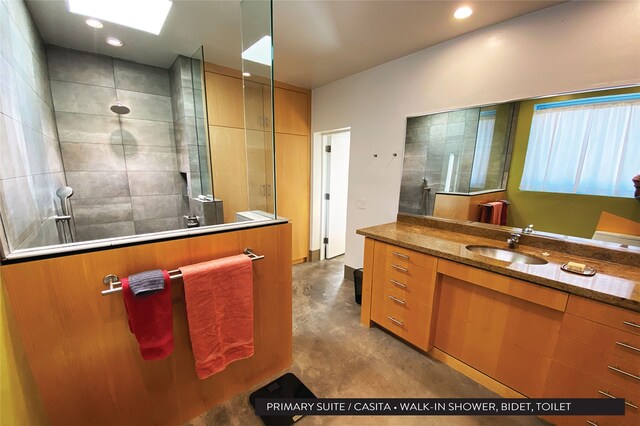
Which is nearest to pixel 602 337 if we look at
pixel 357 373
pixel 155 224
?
pixel 357 373

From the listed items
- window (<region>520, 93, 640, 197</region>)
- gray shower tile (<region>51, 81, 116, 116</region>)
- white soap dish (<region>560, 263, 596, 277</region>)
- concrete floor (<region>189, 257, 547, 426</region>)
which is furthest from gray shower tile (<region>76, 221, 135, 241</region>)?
window (<region>520, 93, 640, 197</region>)

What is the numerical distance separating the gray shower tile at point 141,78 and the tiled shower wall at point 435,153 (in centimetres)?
269

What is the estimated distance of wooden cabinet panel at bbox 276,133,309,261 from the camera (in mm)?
3244

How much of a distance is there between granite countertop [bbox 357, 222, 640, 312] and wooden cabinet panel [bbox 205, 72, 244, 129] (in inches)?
78.2

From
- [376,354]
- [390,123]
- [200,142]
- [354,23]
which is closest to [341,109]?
[390,123]

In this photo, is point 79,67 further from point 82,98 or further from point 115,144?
point 115,144

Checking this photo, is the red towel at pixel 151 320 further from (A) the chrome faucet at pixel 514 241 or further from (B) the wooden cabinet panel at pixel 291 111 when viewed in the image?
(B) the wooden cabinet panel at pixel 291 111

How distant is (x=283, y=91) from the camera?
3.13 m

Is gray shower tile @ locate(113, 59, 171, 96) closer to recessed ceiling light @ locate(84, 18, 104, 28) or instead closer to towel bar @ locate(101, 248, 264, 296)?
recessed ceiling light @ locate(84, 18, 104, 28)

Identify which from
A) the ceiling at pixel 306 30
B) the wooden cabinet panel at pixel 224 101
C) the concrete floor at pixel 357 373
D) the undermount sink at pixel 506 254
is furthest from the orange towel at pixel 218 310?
the wooden cabinet panel at pixel 224 101

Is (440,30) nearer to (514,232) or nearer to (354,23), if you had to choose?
(354,23)

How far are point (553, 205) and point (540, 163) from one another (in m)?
0.31

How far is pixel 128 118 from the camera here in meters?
2.48

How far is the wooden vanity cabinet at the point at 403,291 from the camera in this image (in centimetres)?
172
